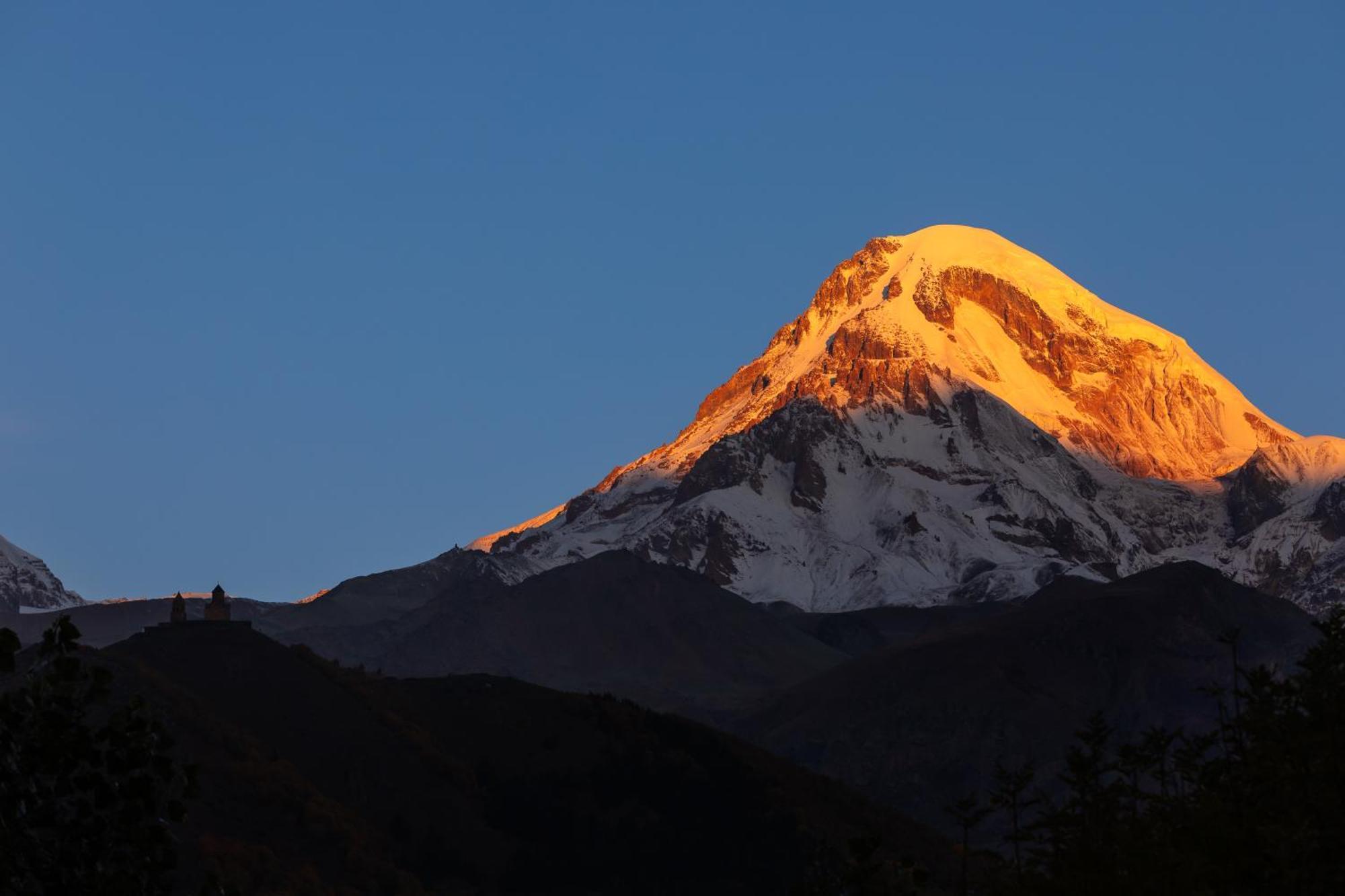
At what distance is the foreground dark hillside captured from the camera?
132875 mm

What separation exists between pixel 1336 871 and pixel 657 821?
343 ft

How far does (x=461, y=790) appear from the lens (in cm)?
14838

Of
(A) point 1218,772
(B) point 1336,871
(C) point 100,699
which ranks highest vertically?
(A) point 1218,772

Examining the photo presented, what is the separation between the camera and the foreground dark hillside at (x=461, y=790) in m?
133

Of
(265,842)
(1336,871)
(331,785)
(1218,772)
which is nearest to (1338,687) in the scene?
(1218,772)

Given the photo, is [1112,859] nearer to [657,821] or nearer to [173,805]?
[173,805]

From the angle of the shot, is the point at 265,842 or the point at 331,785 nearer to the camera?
the point at 265,842

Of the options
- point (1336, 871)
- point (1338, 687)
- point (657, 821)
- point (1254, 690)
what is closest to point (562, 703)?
point (657, 821)

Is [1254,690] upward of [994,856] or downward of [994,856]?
upward

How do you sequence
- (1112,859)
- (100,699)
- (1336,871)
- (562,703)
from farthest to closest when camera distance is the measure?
(562,703)
(1112,859)
(1336,871)
(100,699)

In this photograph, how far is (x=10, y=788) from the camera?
24.6 m

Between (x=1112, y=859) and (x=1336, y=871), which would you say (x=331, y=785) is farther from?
(x=1336, y=871)

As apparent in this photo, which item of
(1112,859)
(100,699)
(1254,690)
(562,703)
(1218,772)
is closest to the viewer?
(100,699)

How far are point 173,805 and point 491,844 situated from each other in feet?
390
